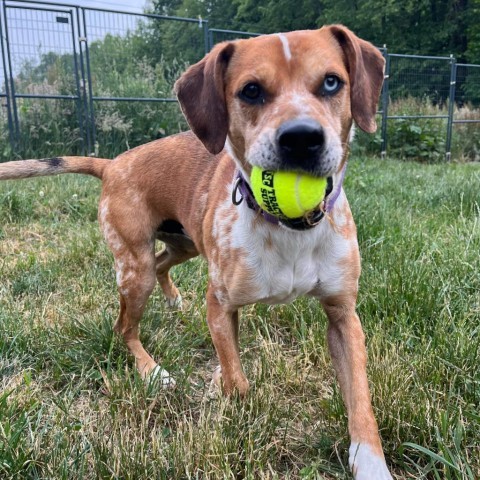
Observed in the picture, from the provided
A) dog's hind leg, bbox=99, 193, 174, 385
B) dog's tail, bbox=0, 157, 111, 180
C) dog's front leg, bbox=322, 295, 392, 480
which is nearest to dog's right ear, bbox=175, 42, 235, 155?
dog's front leg, bbox=322, 295, 392, 480

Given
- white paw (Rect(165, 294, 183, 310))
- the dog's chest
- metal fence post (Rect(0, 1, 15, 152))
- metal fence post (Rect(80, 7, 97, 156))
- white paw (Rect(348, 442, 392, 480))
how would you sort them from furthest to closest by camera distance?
metal fence post (Rect(80, 7, 97, 156)) → metal fence post (Rect(0, 1, 15, 152)) → white paw (Rect(165, 294, 183, 310)) → the dog's chest → white paw (Rect(348, 442, 392, 480))

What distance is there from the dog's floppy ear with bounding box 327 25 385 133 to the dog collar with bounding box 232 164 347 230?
271mm

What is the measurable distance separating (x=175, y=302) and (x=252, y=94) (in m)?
1.88

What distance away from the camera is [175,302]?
388 cm

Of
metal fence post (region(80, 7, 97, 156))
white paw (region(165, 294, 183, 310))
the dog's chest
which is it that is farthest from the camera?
metal fence post (region(80, 7, 97, 156))

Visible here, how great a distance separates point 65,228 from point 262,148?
12.6 ft

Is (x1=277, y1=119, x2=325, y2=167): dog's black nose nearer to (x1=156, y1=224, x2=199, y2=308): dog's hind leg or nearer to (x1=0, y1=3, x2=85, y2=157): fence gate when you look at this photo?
(x1=156, y1=224, x2=199, y2=308): dog's hind leg

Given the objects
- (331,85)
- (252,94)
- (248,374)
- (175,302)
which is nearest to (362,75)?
(331,85)

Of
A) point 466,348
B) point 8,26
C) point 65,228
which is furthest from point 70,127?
point 466,348

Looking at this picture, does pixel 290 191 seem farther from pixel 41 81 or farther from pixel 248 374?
pixel 41 81

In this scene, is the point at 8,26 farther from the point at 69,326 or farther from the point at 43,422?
the point at 43,422

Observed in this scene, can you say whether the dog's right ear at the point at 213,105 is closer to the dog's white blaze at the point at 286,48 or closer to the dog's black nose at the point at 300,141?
the dog's white blaze at the point at 286,48

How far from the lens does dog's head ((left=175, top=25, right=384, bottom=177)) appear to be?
2143mm

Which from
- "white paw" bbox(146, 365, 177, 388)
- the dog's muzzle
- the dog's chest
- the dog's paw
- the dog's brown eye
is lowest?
the dog's paw
